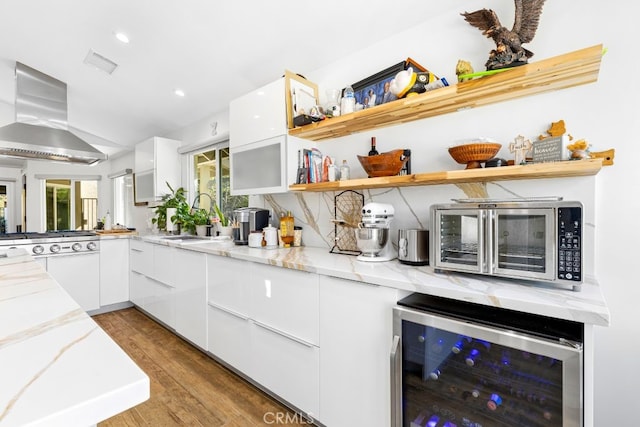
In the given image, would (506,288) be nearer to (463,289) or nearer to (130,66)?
(463,289)

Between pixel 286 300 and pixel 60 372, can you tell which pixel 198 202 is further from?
pixel 60 372

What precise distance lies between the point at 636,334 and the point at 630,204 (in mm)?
537

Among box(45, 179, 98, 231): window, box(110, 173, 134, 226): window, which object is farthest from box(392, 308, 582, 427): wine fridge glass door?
box(45, 179, 98, 231): window

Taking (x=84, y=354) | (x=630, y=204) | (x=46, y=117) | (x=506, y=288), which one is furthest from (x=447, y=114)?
(x=46, y=117)

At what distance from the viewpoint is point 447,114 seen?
5.74 feet

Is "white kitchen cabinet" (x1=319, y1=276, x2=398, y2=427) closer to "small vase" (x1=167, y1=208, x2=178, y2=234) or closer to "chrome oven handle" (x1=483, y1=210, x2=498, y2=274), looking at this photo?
"chrome oven handle" (x1=483, y1=210, x2=498, y2=274)

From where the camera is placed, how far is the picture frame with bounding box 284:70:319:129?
2152mm

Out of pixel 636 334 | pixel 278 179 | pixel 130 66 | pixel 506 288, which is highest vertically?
pixel 130 66

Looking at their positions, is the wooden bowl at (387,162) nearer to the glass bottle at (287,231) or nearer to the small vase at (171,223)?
the glass bottle at (287,231)

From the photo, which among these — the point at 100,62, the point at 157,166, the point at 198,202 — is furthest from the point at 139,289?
the point at 100,62

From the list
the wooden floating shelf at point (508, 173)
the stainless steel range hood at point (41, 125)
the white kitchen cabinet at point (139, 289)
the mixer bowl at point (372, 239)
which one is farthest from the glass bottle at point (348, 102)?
the stainless steel range hood at point (41, 125)

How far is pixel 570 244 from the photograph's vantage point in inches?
41.7

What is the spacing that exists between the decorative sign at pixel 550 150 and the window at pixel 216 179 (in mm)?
2579

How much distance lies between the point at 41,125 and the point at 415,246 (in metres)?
4.24
